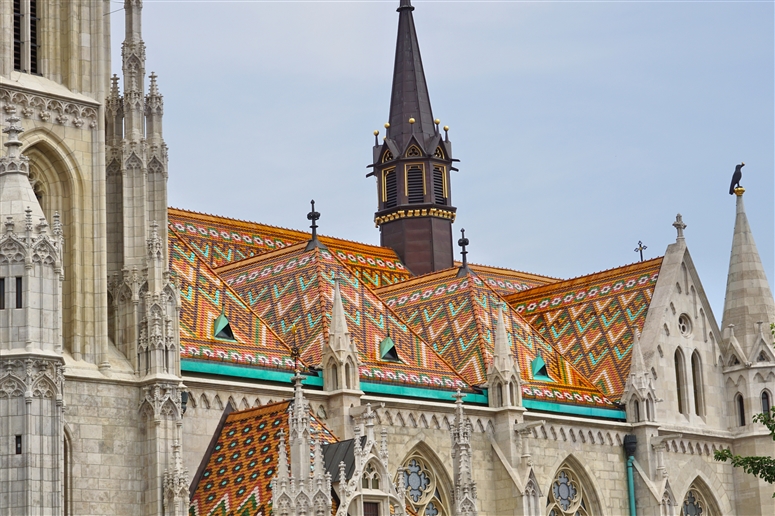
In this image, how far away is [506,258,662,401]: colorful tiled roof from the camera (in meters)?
51.2

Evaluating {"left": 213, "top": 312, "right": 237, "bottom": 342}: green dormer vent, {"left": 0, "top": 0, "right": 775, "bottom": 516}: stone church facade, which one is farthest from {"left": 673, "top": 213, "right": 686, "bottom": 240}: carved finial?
{"left": 213, "top": 312, "right": 237, "bottom": 342}: green dormer vent

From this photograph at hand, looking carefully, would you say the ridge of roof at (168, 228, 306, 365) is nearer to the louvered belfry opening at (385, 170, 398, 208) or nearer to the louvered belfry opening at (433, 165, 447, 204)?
the louvered belfry opening at (385, 170, 398, 208)

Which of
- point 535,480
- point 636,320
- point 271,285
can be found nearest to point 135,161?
point 271,285

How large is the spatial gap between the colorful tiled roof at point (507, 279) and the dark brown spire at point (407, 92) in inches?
190

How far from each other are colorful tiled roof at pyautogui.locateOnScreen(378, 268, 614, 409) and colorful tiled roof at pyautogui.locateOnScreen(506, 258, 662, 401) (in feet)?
4.07

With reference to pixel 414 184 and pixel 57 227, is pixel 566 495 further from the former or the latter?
pixel 57 227

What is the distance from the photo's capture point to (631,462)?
160 feet

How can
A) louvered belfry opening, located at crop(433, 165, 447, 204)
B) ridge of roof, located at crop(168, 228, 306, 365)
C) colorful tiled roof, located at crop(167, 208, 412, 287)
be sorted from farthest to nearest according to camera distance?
louvered belfry opening, located at crop(433, 165, 447, 204)
colorful tiled roof, located at crop(167, 208, 412, 287)
ridge of roof, located at crop(168, 228, 306, 365)

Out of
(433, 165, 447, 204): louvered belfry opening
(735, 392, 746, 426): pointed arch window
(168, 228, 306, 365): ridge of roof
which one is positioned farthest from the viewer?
(433, 165, 447, 204): louvered belfry opening

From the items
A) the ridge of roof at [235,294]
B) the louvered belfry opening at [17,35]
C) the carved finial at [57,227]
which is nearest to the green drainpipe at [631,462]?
the ridge of roof at [235,294]

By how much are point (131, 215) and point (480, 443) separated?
1244cm

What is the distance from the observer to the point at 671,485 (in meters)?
49.4

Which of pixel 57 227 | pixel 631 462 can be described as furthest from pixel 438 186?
pixel 57 227

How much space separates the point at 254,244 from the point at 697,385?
13.6m
